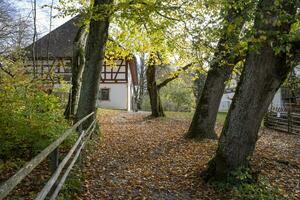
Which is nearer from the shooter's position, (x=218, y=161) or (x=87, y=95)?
(x=218, y=161)

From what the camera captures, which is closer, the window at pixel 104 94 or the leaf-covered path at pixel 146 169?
the leaf-covered path at pixel 146 169

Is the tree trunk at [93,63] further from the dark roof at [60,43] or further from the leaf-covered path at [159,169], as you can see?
the dark roof at [60,43]

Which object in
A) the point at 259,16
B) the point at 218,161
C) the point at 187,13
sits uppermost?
the point at 187,13

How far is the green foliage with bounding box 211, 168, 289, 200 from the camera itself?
727cm

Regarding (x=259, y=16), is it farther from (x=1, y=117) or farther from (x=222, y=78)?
(x=222, y=78)

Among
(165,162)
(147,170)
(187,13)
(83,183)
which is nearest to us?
(83,183)

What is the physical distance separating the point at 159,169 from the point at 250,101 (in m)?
3.05

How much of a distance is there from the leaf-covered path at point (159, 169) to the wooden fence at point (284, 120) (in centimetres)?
685

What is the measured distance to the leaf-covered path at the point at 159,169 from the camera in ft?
24.3

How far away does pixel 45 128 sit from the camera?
7.95 metres

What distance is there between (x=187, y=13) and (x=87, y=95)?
4269 mm

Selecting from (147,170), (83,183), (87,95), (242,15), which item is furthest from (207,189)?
(87,95)

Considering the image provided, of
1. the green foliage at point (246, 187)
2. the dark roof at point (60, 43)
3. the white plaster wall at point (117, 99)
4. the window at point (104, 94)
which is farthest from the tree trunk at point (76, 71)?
the window at point (104, 94)

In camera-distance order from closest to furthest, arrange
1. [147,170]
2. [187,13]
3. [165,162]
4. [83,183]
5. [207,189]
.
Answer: [83,183] < [207,189] < [147,170] < [165,162] < [187,13]
